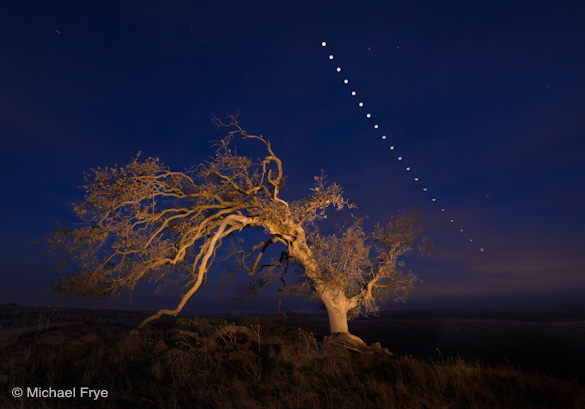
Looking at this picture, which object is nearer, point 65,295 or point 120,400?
point 120,400

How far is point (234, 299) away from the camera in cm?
1315

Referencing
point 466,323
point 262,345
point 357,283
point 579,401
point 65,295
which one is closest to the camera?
point 579,401

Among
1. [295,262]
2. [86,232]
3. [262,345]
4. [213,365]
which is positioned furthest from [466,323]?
[86,232]

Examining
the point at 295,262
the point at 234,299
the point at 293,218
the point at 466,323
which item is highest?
the point at 293,218

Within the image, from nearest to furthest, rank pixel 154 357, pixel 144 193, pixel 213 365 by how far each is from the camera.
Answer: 1. pixel 213 365
2. pixel 154 357
3. pixel 144 193

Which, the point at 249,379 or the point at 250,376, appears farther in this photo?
the point at 250,376

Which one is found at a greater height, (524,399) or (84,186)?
(84,186)

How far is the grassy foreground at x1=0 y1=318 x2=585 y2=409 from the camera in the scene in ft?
16.8

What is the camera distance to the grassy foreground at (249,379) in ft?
16.8

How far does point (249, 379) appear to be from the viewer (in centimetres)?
625

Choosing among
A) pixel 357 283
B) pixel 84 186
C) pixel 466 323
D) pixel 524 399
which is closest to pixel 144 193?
pixel 84 186

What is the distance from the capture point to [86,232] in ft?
36.2

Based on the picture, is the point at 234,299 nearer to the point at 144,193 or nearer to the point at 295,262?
the point at 295,262

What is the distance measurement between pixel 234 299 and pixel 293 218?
385 centimetres
